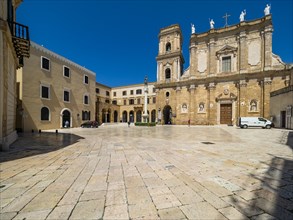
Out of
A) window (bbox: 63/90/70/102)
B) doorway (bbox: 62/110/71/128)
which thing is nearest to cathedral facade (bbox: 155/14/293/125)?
doorway (bbox: 62/110/71/128)

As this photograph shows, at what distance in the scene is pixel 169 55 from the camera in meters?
30.8

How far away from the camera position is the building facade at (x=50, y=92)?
16906 millimetres

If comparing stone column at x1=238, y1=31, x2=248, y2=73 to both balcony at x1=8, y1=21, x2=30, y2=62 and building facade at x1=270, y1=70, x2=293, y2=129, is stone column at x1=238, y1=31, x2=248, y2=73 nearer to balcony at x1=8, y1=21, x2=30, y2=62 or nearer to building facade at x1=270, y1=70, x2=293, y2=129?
building facade at x1=270, y1=70, x2=293, y2=129

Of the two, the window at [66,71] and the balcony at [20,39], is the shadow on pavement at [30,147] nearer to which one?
the balcony at [20,39]

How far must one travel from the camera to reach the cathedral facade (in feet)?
77.8

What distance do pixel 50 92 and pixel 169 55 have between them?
22.2 metres

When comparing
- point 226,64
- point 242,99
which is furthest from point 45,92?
point 242,99

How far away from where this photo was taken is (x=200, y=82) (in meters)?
27.9

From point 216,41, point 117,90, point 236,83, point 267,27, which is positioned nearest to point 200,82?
point 236,83

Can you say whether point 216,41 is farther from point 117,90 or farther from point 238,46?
point 117,90


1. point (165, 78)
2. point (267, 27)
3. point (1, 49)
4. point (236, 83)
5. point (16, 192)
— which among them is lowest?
point (16, 192)

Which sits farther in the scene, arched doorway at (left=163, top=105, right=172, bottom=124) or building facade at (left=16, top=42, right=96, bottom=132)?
arched doorway at (left=163, top=105, right=172, bottom=124)

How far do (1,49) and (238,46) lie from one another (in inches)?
1200

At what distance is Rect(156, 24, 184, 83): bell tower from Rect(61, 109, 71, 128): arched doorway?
1818 cm
